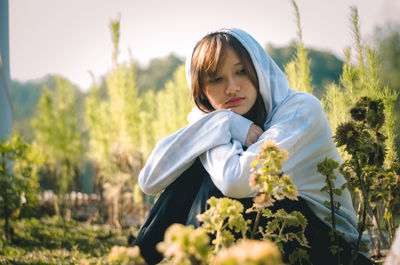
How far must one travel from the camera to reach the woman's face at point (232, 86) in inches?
72.3

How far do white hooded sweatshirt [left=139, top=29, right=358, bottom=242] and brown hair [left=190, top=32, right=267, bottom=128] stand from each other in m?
0.03

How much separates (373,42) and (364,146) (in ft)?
3.85

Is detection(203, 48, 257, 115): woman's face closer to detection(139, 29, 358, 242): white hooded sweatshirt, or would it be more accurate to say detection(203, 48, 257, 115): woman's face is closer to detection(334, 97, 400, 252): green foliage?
detection(139, 29, 358, 242): white hooded sweatshirt

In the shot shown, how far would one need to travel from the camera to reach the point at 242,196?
1488 millimetres

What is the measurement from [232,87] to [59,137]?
4.73m

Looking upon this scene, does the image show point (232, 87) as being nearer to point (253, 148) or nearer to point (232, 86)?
point (232, 86)

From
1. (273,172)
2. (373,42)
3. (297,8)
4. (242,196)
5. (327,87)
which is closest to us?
(273,172)

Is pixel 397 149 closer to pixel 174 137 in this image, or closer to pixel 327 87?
pixel 327 87

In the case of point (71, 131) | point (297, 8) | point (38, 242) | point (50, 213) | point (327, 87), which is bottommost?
point (50, 213)

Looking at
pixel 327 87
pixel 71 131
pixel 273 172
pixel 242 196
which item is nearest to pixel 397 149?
pixel 327 87

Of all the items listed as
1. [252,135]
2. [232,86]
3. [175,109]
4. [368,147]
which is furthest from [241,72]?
[175,109]

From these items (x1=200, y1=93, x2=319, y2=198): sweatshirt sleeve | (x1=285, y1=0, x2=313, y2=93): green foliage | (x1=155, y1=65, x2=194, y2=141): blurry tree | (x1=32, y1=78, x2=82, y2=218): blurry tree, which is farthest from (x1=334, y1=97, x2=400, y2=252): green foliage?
(x1=32, y1=78, x2=82, y2=218): blurry tree

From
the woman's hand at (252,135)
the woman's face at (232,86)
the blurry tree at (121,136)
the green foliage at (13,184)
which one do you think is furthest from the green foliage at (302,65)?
the green foliage at (13,184)

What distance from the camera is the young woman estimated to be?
1558mm
